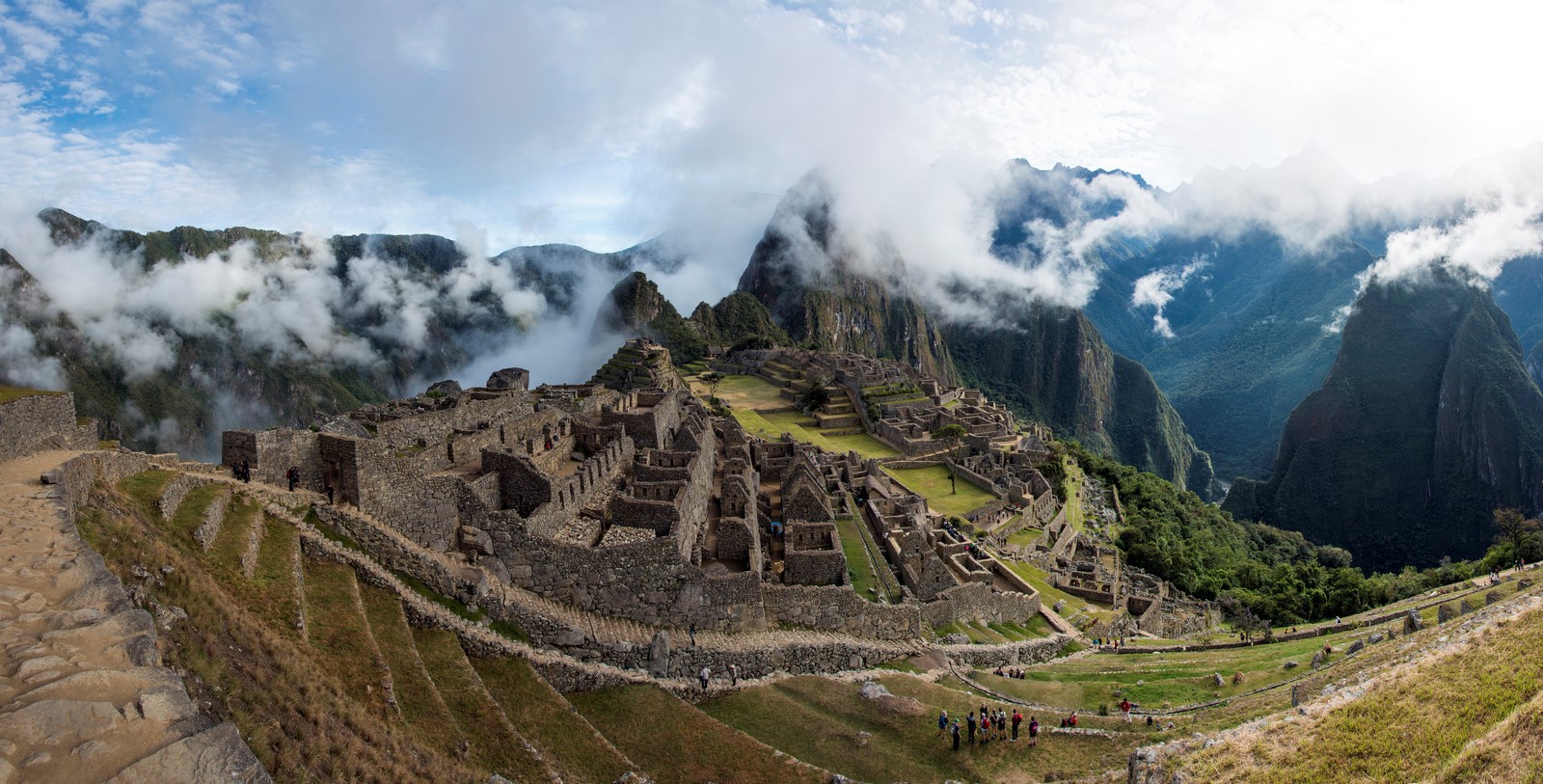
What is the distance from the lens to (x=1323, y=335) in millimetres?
191125

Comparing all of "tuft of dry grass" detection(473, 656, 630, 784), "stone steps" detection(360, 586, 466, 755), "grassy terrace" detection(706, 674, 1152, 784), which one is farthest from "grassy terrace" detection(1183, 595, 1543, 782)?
"stone steps" detection(360, 586, 466, 755)

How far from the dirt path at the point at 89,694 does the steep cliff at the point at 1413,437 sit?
419 ft

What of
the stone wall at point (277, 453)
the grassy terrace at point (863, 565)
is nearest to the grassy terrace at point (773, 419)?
the grassy terrace at point (863, 565)

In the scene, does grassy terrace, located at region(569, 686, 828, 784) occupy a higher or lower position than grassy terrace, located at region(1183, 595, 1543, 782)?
lower

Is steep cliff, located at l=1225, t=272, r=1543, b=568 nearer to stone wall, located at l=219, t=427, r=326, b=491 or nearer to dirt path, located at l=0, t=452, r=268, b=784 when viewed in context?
stone wall, located at l=219, t=427, r=326, b=491

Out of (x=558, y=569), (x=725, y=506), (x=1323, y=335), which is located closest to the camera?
(x=558, y=569)

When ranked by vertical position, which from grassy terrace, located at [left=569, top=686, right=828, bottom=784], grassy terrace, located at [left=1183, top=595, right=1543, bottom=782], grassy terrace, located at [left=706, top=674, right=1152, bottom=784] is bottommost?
grassy terrace, located at [left=706, top=674, right=1152, bottom=784]

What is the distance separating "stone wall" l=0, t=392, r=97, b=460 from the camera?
39.9ft

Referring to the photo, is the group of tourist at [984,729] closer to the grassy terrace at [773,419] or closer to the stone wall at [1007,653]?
the stone wall at [1007,653]

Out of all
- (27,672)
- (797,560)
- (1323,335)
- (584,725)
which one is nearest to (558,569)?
(584,725)

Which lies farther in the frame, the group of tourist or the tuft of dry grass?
the group of tourist

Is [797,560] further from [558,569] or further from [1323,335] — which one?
[1323,335]

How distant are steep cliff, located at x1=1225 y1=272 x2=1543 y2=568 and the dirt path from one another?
12759 cm

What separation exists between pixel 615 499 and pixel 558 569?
330cm
